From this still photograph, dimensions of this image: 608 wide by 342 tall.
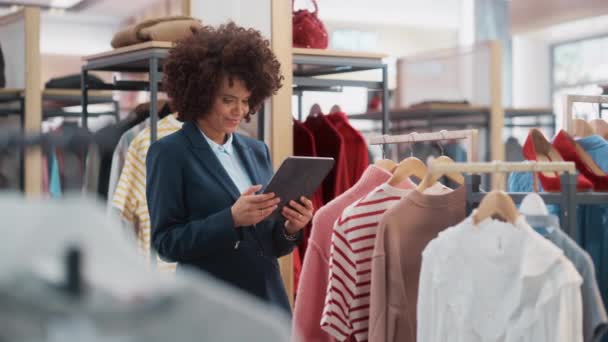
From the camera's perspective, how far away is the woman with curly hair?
2.20 m

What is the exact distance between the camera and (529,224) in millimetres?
1877

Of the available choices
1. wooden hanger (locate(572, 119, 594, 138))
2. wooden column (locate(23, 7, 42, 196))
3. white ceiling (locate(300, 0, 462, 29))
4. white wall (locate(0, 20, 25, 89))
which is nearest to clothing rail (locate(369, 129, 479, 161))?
wooden hanger (locate(572, 119, 594, 138))

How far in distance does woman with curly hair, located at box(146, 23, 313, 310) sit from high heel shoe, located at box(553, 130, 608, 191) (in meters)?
0.69

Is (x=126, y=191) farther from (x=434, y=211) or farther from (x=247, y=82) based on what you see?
(x=434, y=211)

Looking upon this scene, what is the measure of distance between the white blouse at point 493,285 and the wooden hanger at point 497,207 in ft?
0.07

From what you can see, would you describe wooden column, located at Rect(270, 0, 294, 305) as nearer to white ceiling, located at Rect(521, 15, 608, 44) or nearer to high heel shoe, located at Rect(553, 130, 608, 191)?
high heel shoe, located at Rect(553, 130, 608, 191)

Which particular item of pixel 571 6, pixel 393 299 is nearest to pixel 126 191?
pixel 393 299

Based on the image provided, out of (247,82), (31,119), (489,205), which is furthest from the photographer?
(31,119)

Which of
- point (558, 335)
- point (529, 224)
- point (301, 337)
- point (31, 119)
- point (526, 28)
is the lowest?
point (301, 337)

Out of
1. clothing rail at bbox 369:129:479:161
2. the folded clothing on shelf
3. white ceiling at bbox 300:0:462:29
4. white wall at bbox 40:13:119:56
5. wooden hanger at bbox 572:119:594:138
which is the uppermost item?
white ceiling at bbox 300:0:462:29

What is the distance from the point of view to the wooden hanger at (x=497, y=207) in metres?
1.85

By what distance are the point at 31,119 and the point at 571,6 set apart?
19.3ft

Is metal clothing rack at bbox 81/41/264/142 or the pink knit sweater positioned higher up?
metal clothing rack at bbox 81/41/264/142

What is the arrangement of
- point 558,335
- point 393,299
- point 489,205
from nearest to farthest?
1. point 558,335
2. point 489,205
3. point 393,299
